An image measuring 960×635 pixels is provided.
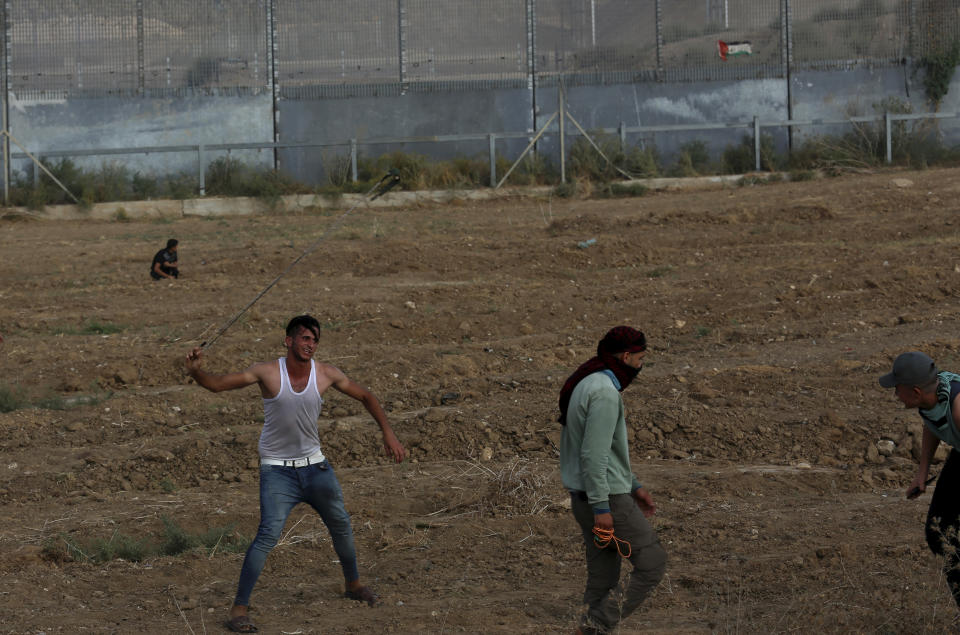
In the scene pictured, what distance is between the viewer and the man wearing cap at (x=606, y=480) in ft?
17.2

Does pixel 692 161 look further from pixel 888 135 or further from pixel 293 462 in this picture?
pixel 293 462

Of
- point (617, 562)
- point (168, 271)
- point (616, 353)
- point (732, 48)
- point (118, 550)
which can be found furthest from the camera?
point (732, 48)

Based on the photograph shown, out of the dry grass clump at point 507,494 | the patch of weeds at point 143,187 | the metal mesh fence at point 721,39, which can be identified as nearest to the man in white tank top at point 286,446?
the dry grass clump at point 507,494

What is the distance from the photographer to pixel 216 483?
30.5 ft

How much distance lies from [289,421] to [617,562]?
187 cm

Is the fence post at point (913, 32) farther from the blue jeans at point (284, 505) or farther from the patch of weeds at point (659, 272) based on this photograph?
the blue jeans at point (284, 505)

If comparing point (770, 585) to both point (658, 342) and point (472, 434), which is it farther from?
point (658, 342)

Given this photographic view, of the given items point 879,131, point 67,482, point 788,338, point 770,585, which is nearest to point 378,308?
point 788,338

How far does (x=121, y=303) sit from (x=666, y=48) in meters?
15.9

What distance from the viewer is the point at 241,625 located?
6.04 meters

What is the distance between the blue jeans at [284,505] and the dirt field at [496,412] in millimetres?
366

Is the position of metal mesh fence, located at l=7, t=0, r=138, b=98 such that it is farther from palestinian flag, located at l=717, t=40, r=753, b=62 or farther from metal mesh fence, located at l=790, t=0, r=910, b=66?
metal mesh fence, located at l=790, t=0, r=910, b=66

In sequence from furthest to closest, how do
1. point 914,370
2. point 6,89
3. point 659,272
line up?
1. point 6,89
2. point 659,272
3. point 914,370

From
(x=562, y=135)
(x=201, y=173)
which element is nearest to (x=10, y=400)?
(x=201, y=173)
